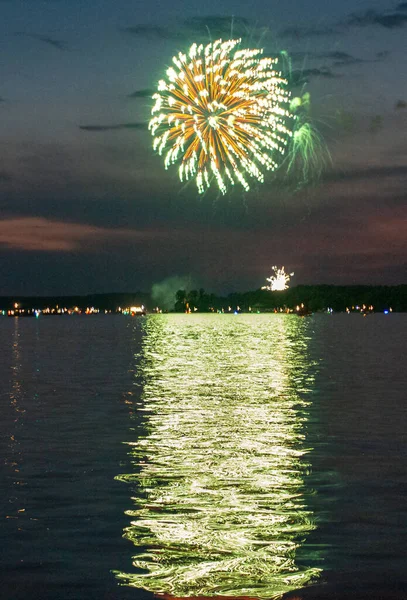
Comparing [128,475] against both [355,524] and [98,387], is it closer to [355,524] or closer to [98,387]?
[355,524]

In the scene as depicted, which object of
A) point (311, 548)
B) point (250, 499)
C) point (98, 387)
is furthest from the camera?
point (98, 387)

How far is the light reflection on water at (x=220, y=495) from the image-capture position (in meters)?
13.5

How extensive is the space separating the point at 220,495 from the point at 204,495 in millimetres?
318

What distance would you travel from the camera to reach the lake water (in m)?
13.5

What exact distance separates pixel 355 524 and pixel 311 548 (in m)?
2.09

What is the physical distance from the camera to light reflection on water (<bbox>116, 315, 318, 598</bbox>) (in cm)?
1351

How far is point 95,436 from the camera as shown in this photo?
29328mm

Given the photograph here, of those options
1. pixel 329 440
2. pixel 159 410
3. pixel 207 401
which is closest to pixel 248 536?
pixel 329 440

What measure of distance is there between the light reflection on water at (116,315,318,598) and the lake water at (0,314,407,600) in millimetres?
44

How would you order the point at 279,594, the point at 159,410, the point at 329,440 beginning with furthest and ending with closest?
1. the point at 159,410
2. the point at 329,440
3. the point at 279,594

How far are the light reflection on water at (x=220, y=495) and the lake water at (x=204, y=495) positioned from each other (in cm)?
4

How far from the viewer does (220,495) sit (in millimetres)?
19359

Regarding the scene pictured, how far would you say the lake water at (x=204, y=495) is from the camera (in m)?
13.5

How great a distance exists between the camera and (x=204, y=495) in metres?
19.4
